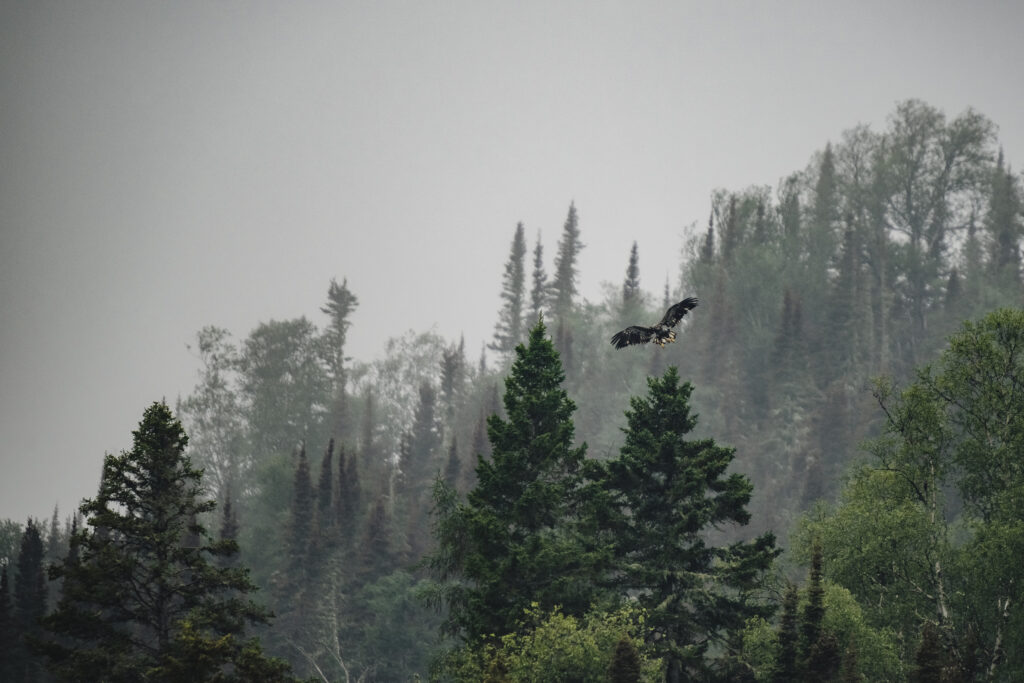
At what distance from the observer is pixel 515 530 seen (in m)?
39.8

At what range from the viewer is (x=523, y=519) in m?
39.4

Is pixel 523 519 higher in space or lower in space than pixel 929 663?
higher

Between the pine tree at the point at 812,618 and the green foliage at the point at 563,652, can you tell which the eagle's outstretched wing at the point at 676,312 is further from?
the green foliage at the point at 563,652

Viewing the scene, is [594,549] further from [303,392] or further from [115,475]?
[303,392]

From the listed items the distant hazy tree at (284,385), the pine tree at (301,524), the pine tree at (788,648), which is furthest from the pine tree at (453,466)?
the pine tree at (788,648)

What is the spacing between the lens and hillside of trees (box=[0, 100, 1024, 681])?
37188mm

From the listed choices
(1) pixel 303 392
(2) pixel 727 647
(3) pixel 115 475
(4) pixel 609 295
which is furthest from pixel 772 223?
(3) pixel 115 475

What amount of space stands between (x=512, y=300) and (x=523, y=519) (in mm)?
115436

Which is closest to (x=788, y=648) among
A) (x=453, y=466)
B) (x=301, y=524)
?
(x=301, y=524)

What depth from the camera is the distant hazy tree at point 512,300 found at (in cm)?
15100

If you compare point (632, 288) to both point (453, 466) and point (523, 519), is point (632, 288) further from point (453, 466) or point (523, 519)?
point (523, 519)

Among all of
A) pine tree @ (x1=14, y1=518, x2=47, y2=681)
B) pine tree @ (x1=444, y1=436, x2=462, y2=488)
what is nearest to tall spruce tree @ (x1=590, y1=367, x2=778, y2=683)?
pine tree @ (x1=14, y1=518, x2=47, y2=681)

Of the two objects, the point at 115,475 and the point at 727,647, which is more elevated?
the point at 115,475

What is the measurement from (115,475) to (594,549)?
52.0 ft
